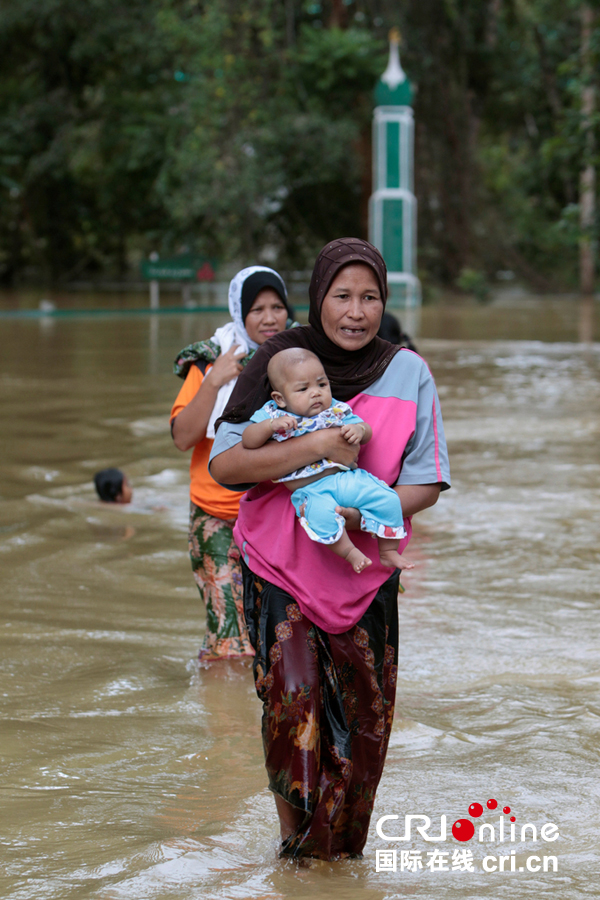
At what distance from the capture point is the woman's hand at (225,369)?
4.46 m

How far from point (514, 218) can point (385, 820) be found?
43899 mm

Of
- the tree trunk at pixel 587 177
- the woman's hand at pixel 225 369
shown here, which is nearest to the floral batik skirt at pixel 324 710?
the woman's hand at pixel 225 369

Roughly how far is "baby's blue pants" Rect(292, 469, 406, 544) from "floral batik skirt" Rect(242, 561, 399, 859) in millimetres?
234

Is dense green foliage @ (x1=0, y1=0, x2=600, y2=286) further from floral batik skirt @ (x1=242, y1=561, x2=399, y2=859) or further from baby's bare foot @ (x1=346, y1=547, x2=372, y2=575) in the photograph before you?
baby's bare foot @ (x1=346, y1=547, x2=372, y2=575)

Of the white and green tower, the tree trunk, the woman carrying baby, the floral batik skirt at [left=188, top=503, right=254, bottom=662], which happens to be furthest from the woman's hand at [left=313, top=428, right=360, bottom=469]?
the white and green tower

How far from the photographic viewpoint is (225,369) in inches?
176

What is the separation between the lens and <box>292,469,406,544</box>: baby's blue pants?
Answer: 2.81 meters

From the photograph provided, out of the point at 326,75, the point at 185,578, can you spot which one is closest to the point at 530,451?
the point at 185,578

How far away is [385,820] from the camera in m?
3.43

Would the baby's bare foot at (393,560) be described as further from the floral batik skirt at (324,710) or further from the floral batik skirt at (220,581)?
the floral batik skirt at (220,581)

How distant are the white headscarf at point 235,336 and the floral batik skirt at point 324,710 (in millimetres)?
1543

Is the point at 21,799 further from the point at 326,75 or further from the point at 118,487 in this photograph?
the point at 326,75

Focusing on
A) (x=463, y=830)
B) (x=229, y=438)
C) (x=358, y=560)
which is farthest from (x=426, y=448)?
(x=463, y=830)

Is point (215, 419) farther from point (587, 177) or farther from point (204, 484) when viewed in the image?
point (587, 177)
